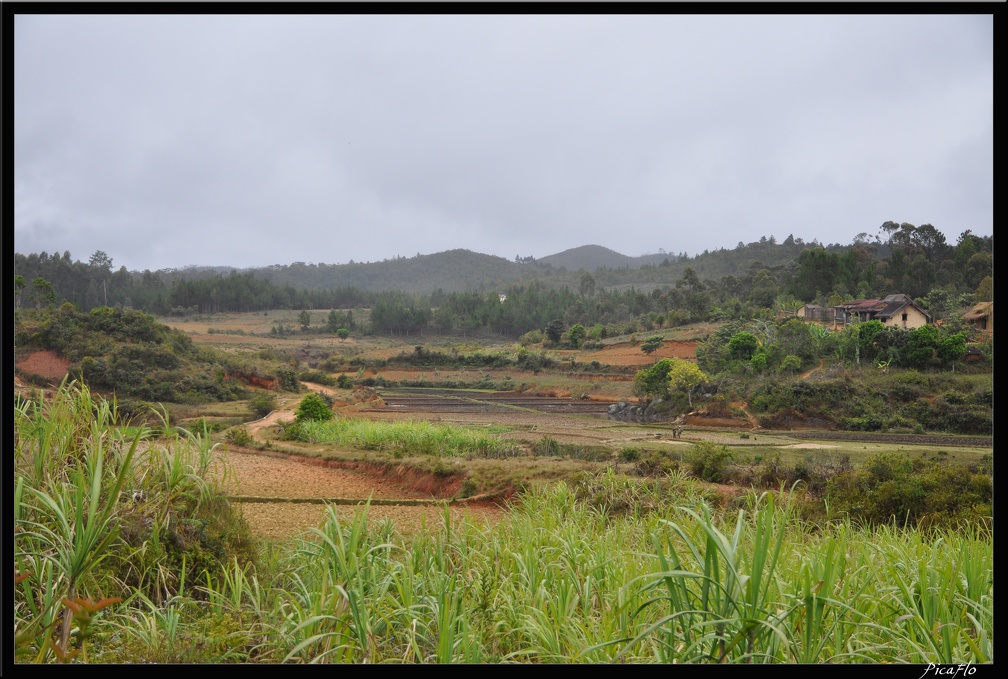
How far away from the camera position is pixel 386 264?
4.88 m

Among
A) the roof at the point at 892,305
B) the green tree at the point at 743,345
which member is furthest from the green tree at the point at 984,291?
the green tree at the point at 743,345

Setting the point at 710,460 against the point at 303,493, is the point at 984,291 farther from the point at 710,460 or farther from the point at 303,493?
the point at 303,493

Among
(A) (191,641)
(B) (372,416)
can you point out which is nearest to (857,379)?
(B) (372,416)

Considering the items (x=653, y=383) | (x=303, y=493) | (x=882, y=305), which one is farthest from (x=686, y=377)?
(x=303, y=493)

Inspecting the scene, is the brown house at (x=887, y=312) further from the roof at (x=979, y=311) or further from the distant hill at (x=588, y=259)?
the distant hill at (x=588, y=259)

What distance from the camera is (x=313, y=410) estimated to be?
4.58m

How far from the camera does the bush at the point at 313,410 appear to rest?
4.56m

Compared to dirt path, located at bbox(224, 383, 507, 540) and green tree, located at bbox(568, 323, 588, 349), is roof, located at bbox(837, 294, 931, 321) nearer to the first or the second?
green tree, located at bbox(568, 323, 588, 349)

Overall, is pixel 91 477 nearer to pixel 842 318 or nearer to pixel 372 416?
pixel 372 416

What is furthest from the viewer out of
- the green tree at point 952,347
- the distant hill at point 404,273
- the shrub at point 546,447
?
the distant hill at point 404,273

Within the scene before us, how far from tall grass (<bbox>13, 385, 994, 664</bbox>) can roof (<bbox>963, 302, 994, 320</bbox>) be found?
182 cm
